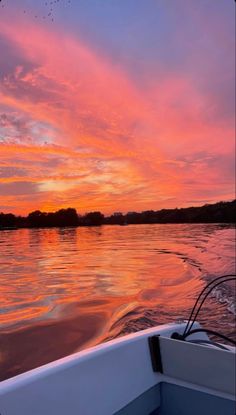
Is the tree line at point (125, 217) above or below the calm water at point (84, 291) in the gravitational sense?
above

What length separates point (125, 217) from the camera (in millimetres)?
3586

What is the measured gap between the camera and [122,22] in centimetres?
290

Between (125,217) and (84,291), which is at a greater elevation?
(125,217)

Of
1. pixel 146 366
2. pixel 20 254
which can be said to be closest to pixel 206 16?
pixel 20 254

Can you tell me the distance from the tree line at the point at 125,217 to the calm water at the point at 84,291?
0.06 m

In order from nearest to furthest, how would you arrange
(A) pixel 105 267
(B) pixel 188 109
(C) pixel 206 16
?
(A) pixel 105 267 < (C) pixel 206 16 < (B) pixel 188 109

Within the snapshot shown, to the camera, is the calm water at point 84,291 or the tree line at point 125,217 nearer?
the calm water at point 84,291

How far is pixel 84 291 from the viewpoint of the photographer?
111 inches

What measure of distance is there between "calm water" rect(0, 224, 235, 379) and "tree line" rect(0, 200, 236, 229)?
0.19 ft

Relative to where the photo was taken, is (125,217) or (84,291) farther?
(125,217)

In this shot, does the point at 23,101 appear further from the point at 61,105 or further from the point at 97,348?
the point at 97,348

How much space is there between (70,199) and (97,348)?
1626 millimetres

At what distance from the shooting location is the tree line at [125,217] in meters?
2.49

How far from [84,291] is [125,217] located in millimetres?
943
